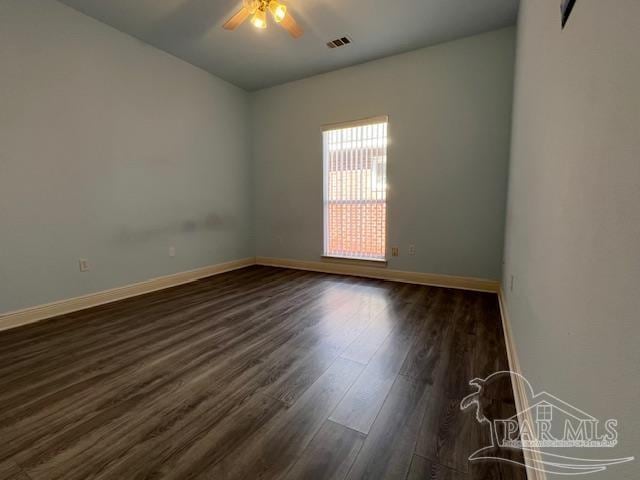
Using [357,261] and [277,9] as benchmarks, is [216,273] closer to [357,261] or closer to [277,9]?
[357,261]

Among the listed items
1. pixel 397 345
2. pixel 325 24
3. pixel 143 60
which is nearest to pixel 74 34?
pixel 143 60

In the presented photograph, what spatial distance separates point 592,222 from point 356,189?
11.4ft

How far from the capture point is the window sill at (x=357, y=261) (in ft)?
12.8

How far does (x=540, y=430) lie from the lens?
100 centimetres

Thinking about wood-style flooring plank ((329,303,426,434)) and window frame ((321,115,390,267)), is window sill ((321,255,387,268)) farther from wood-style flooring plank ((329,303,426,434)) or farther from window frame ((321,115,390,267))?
wood-style flooring plank ((329,303,426,434))

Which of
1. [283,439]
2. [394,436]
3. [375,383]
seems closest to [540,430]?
[394,436]

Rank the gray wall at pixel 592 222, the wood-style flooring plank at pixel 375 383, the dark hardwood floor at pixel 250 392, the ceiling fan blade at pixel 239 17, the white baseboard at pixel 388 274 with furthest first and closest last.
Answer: the white baseboard at pixel 388 274 < the ceiling fan blade at pixel 239 17 < the wood-style flooring plank at pixel 375 383 < the dark hardwood floor at pixel 250 392 < the gray wall at pixel 592 222

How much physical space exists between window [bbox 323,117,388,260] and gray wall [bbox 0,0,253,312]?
69.5 inches

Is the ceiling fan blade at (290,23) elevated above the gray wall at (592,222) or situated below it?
above

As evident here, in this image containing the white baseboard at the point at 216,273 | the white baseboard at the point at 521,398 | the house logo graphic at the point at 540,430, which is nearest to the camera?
the house logo graphic at the point at 540,430

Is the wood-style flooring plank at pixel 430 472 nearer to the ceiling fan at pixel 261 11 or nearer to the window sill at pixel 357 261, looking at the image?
the window sill at pixel 357 261

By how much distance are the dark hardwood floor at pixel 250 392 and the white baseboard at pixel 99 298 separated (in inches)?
6.4

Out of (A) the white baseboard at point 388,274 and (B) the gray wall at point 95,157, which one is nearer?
(B) the gray wall at point 95,157

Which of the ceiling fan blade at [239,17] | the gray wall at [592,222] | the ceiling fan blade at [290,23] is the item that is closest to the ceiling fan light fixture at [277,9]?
the ceiling fan blade at [290,23]
